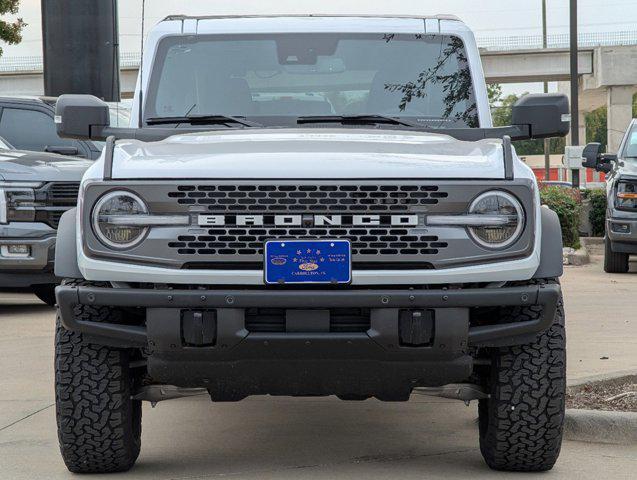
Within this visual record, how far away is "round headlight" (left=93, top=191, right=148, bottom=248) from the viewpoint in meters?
5.09

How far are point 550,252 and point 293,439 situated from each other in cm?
185

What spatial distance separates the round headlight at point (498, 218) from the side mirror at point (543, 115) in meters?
1.16

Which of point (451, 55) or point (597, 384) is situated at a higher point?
point (451, 55)

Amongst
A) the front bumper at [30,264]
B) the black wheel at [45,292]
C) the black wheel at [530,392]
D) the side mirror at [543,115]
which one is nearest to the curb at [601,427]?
the black wheel at [530,392]

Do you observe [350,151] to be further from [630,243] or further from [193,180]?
[630,243]

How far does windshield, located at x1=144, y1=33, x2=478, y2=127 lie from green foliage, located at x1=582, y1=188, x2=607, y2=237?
711 inches

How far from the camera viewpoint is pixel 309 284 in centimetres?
498

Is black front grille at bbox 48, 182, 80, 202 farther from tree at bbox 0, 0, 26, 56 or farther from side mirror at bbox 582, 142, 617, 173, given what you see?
tree at bbox 0, 0, 26, 56

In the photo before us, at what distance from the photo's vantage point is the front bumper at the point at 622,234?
1670 cm

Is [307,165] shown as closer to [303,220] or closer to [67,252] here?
[303,220]

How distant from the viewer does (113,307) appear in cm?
522

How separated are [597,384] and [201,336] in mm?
3107

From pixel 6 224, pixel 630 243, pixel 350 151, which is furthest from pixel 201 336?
pixel 630 243

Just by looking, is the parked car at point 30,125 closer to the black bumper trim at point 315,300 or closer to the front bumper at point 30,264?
the front bumper at point 30,264
